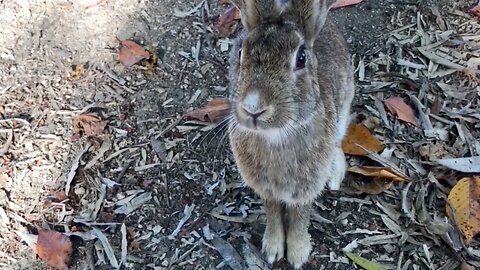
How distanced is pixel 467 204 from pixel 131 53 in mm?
2282

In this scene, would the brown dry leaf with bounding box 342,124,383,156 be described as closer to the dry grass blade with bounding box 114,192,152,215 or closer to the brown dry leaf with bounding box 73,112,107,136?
the dry grass blade with bounding box 114,192,152,215

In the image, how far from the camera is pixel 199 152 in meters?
4.28

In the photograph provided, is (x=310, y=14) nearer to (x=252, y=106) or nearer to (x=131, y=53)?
(x=252, y=106)

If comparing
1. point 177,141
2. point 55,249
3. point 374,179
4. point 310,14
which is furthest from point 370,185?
point 55,249

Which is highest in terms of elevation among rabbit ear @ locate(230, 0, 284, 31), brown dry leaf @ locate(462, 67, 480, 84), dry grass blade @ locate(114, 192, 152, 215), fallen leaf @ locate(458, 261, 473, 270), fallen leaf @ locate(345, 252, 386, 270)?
rabbit ear @ locate(230, 0, 284, 31)

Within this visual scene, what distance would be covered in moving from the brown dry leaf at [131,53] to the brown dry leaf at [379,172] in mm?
1564

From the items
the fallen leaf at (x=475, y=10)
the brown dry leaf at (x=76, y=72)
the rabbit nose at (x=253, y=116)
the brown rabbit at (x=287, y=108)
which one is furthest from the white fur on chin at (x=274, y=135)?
the fallen leaf at (x=475, y=10)

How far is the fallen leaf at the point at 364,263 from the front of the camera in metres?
3.79

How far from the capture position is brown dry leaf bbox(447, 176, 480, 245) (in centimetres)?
384

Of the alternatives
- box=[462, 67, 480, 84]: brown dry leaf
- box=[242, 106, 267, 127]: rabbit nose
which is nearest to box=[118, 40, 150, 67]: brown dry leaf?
box=[242, 106, 267, 127]: rabbit nose

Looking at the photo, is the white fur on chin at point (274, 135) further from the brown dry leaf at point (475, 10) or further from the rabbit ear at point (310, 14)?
the brown dry leaf at point (475, 10)

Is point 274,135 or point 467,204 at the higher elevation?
point 274,135

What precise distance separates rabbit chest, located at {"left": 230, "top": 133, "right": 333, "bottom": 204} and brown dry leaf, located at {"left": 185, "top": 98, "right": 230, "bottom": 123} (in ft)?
2.97

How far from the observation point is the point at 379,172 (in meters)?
4.07
